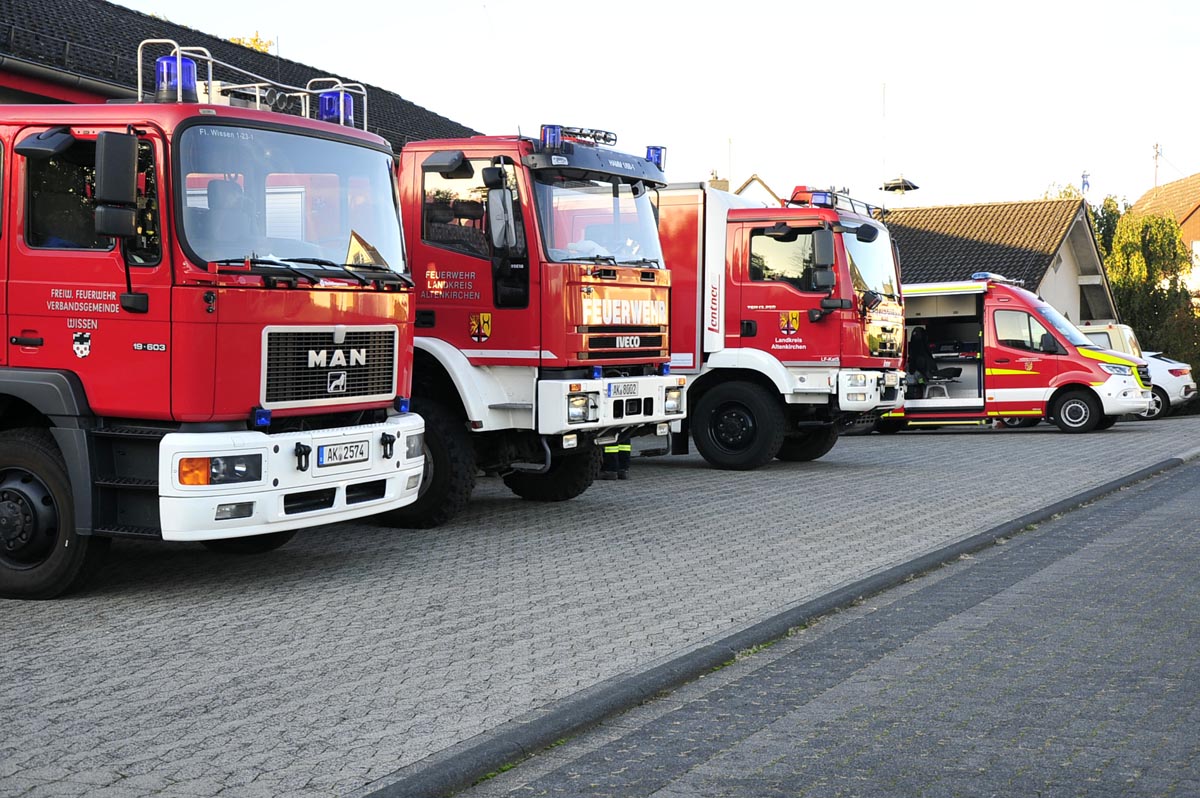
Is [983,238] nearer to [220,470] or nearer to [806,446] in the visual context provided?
[806,446]

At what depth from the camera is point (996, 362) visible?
2431 cm

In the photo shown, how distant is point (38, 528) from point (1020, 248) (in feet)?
120

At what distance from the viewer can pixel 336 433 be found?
8.43 metres

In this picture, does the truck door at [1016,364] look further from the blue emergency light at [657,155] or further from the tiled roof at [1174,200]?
the tiled roof at [1174,200]

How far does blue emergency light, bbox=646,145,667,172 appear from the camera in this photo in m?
12.4

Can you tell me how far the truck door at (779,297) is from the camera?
1644cm

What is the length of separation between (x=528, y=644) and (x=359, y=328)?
2.67 metres

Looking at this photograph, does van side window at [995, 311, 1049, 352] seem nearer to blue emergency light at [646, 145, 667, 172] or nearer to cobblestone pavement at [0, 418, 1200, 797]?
cobblestone pavement at [0, 418, 1200, 797]

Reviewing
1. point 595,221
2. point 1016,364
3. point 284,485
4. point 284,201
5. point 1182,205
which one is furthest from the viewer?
point 1182,205

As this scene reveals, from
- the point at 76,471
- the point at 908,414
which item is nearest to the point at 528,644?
the point at 76,471

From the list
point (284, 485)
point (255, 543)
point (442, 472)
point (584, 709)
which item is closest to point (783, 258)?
point (442, 472)

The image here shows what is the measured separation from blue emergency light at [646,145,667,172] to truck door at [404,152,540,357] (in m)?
1.75

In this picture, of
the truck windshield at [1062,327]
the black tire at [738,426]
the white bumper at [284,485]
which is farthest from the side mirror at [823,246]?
the truck windshield at [1062,327]

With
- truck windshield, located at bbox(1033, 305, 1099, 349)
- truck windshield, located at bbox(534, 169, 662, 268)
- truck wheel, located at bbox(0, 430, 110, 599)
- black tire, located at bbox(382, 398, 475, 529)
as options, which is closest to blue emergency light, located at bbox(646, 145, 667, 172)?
truck windshield, located at bbox(534, 169, 662, 268)
